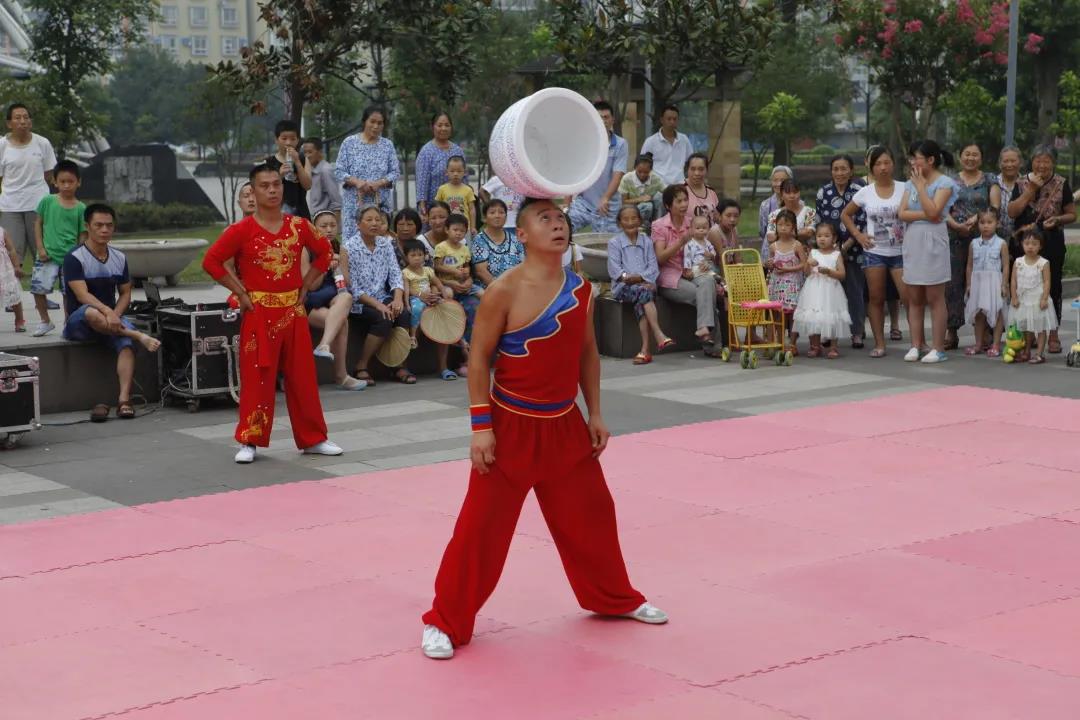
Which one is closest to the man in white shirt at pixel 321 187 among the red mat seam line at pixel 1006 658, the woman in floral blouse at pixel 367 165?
the woman in floral blouse at pixel 367 165

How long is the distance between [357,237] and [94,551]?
5319 mm

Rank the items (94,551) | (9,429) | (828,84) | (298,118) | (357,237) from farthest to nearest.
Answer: (828,84)
(298,118)
(357,237)
(9,429)
(94,551)

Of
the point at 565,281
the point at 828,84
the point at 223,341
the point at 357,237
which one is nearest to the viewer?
the point at 565,281

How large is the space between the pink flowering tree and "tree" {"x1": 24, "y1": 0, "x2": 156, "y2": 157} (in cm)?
1474

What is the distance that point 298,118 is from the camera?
656 inches

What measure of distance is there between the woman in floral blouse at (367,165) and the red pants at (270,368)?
458 cm

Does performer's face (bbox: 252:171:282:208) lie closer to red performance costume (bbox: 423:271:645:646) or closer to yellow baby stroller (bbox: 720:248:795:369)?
red performance costume (bbox: 423:271:645:646)

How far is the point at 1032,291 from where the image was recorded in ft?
43.1

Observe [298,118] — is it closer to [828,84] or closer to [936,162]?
[936,162]

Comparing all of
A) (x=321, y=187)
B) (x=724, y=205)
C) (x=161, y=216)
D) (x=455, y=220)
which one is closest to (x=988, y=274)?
(x=724, y=205)

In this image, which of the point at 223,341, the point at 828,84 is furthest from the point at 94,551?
the point at 828,84

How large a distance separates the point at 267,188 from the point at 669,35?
8643 millimetres

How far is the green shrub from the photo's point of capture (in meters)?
28.3

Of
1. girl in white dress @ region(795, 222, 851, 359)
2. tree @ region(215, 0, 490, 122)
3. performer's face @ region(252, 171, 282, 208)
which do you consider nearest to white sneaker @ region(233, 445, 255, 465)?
performer's face @ region(252, 171, 282, 208)
